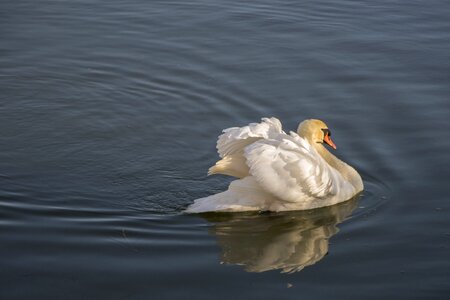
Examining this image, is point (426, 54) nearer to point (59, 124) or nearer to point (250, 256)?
point (59, 124)

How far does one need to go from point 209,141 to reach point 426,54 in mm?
4776

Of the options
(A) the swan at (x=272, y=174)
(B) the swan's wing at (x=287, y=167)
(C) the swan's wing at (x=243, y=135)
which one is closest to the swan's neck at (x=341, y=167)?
(A) the swan at (x=272, y=174)

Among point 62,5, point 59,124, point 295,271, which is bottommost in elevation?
point 295,271

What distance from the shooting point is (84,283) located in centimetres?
849

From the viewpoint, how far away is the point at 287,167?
33.6 feet

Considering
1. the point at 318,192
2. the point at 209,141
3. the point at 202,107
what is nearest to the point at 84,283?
the point at 318,192

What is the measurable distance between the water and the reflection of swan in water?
2 centimetres

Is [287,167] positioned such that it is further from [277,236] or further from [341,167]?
[341,167]

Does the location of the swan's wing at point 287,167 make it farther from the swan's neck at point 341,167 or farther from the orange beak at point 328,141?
the orange beak at point 328,141

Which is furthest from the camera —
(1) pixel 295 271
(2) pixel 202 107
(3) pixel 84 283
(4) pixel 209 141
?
(2) pixel 202 107

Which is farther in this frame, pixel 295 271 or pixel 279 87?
pixel 279 87

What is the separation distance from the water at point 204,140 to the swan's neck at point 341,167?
0.25 meters

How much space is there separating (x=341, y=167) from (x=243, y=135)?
57.4 inches

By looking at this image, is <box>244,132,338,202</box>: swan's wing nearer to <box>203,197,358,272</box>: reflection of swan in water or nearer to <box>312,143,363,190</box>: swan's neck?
<box>203,197,358,272</box>: reflection of swan in water
